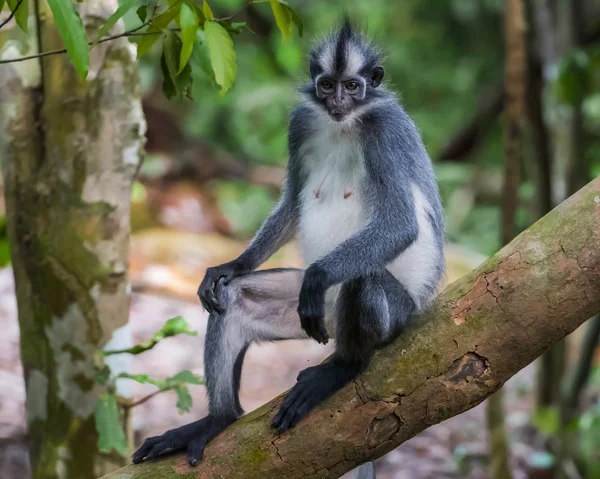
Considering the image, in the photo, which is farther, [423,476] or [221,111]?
[221,111]

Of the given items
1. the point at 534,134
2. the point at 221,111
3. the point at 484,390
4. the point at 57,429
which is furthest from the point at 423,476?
the point at 221,111

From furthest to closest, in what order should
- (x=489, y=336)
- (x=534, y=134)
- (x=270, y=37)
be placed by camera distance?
(x=270, y=37)
(x=534, y=134)
(x=489, y=336)

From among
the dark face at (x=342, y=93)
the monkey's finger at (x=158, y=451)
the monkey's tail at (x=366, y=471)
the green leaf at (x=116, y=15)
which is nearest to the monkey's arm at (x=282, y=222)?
the dark face at (x=342, y=93)

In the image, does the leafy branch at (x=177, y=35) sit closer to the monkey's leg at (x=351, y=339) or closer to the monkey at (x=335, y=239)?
the monkey at (x=335, y=239)

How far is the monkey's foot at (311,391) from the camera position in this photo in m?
3.34

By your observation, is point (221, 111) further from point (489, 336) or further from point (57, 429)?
point (489, 336)

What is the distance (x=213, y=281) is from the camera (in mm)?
4047

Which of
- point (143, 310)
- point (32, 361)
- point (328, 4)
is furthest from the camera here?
point (328, 4)

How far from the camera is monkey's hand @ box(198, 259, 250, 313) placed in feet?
13.0

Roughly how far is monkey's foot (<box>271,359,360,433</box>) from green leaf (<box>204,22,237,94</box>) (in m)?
1.45

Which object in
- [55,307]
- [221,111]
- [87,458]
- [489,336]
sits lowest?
[221,111]

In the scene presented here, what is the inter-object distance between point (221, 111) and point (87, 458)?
10933mm

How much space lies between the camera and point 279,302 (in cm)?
423

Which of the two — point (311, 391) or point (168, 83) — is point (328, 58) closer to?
point (168, 83)
